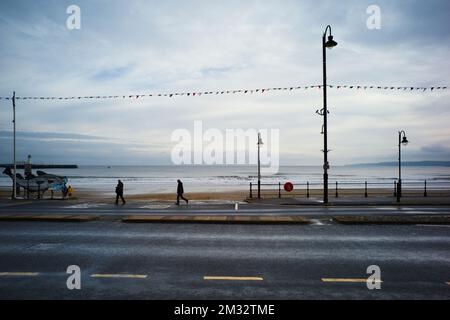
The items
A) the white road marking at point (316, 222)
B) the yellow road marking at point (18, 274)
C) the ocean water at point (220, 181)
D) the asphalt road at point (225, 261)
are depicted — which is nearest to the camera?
the asphalt road at point (225, 261)

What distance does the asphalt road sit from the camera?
5.91 m

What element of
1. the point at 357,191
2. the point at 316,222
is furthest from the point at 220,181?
the point at 316,222

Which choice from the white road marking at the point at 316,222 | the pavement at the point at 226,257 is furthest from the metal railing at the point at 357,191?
the pavement at the point at 226,257

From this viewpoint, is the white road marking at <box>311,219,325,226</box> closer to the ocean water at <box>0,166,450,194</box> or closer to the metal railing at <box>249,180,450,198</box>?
the metal railing at <box>249,180,450,198</box>

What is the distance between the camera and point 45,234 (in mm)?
11062

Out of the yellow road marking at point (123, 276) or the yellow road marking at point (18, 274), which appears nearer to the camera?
the yellow road marking at point (123, 276)

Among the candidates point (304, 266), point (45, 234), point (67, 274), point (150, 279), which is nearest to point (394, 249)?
point (304, 266)

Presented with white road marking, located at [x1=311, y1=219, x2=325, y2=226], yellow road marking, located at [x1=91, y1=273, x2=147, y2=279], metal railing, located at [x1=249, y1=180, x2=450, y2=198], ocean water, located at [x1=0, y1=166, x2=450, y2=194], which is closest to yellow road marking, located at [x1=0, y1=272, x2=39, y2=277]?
yellow road marking, located at [x1=91, y1=273, x2=147, y2=279]

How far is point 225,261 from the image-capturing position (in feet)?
25.7

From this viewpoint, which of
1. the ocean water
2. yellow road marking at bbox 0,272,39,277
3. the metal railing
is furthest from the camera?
the ocean water

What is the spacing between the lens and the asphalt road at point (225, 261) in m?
5.91

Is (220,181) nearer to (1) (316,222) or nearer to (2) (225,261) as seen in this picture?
(1) (316,222)

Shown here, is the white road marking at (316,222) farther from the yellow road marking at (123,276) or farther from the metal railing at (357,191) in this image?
the metal railing at (357,191)
